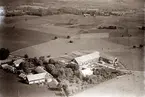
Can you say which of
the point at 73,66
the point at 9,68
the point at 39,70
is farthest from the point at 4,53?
the point at 73,66

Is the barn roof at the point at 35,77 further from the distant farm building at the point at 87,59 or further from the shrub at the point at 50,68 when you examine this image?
the distant farm building at the point at 87,59

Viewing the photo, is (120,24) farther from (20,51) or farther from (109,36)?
(20,51)

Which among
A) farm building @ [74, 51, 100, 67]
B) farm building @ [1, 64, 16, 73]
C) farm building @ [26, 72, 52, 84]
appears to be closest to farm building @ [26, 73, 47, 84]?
farm building @ [26, 72, 52, 84]

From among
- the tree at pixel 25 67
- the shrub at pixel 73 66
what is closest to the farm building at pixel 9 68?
the tree at pixel 25 67

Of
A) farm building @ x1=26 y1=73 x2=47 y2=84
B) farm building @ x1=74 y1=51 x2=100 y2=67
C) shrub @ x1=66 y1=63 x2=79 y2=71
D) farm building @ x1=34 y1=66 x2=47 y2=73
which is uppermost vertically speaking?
farm building @ x1=74 y1=51 x2=100 y2=67

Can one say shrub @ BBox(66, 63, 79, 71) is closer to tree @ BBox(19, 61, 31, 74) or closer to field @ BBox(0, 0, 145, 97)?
field @ BBox(0, 0, 145, 97)

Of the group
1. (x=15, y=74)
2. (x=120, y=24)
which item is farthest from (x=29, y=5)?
(x=120, y=24)

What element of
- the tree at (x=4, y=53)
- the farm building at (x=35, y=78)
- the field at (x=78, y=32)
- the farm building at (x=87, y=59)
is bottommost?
the farm building at (x=35, y=78)

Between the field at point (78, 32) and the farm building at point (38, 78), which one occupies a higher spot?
the field at point (78, 32)
